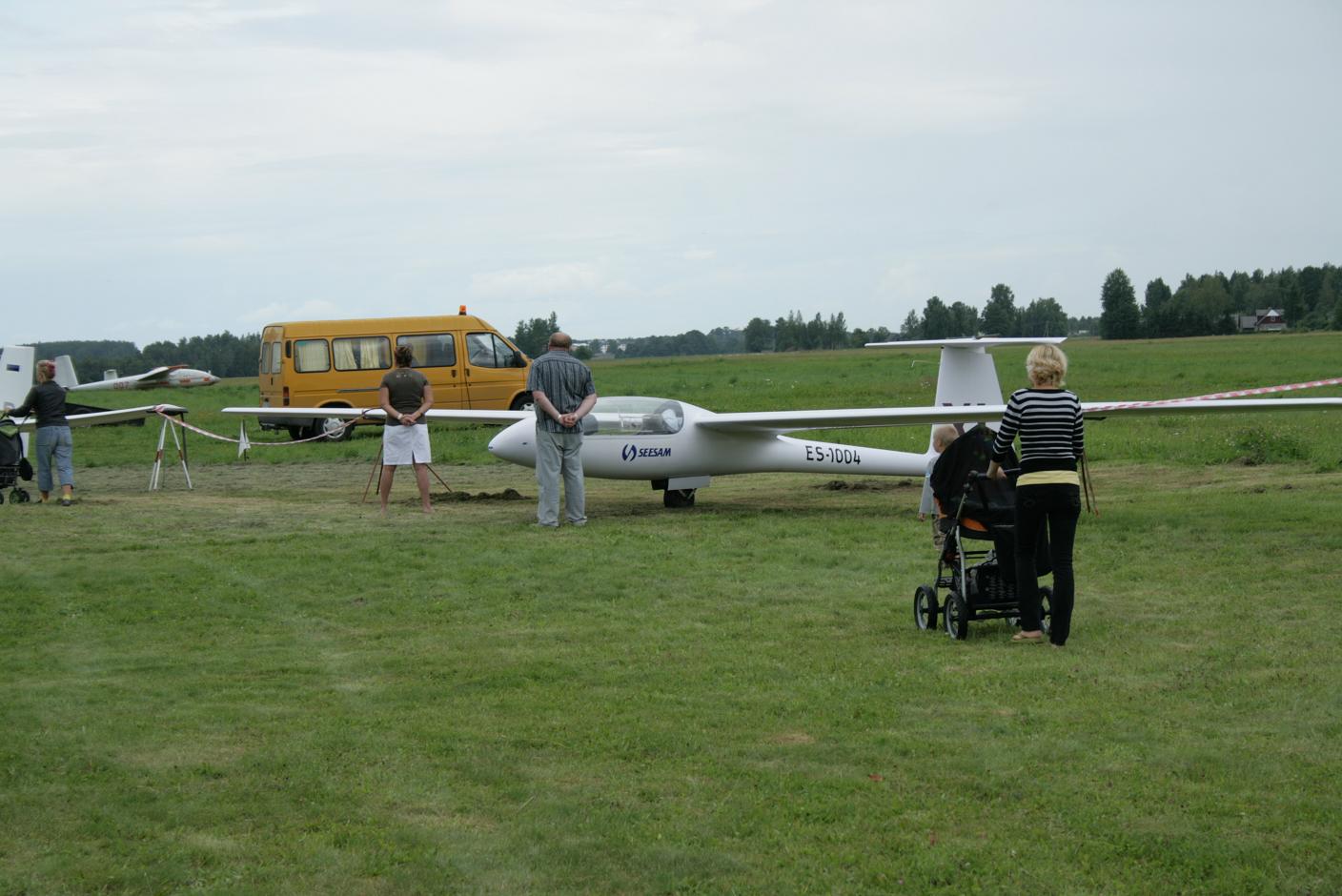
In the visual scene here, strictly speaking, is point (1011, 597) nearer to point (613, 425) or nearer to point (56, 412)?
point (613, 425)

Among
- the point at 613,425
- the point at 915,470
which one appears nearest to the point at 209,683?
the point at 613,425

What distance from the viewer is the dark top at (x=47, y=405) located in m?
14.5

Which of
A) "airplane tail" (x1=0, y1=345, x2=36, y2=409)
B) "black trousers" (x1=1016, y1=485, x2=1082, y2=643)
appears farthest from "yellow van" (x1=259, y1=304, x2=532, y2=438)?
"black trousers" (x1=1016, y1=485, x2=1082, y2=643)

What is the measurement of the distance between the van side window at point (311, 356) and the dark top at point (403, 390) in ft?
41.2

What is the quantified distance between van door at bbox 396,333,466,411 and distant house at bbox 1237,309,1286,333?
10983 centimetres

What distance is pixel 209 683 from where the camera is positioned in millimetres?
6359

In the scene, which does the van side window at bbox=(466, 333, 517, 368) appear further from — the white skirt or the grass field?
the grass field

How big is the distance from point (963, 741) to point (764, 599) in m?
3.37

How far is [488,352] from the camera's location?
26703 millimetres

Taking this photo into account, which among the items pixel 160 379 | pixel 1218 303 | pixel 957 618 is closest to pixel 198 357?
pixel 160 379

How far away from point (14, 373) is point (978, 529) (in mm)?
16432

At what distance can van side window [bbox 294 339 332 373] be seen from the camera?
25.8m

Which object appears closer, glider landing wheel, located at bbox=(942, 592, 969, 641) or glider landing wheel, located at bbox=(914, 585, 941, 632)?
glider landing wheel, located at bbox=(942, 592, 969, 641)

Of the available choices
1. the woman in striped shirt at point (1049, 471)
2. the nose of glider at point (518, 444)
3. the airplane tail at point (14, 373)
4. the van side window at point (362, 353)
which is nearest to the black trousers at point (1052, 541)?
the woman in striped shirt at point (1049, 471)
